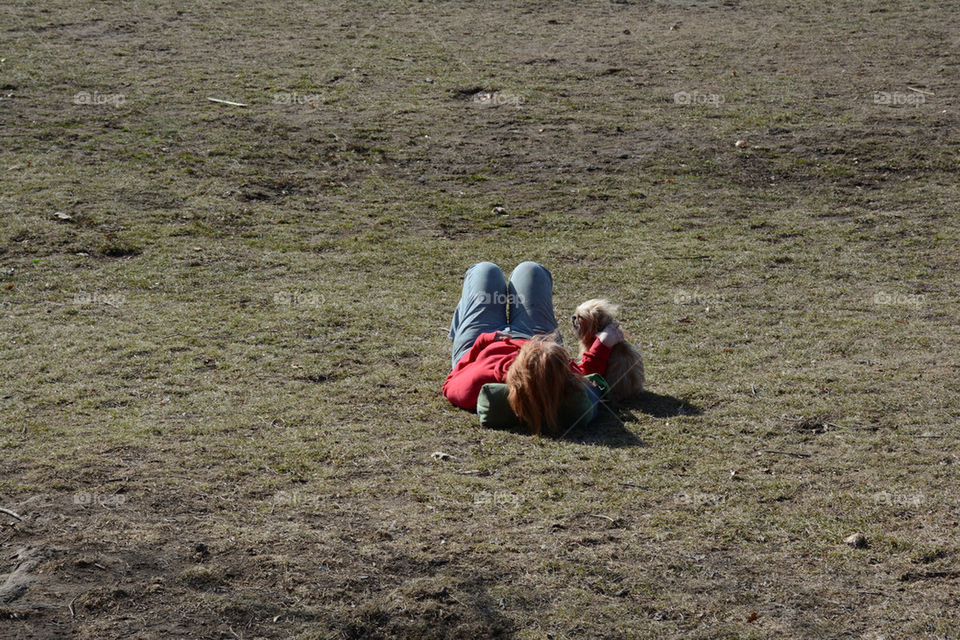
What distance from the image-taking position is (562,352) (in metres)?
5.90

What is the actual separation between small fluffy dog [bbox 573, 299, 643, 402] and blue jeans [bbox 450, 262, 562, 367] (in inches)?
25.7

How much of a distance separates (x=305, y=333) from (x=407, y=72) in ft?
25.8

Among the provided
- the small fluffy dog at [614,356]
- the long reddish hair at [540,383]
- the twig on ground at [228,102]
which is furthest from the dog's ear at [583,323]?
the twig on ground at [228,102]

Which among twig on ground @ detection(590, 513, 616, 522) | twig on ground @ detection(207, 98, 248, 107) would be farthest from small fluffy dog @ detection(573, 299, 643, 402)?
twig on ground @ detection(207, 98, 248, 107)

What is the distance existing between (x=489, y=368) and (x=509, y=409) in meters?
0.41

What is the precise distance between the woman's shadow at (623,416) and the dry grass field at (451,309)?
42 millimetres

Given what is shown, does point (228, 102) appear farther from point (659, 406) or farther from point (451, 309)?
point (659, 406)

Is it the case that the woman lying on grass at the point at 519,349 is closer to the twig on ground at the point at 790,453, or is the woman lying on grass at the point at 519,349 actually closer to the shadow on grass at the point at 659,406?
the shadow on grass at the point at 659,406

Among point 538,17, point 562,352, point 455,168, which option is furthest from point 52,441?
point 538,17

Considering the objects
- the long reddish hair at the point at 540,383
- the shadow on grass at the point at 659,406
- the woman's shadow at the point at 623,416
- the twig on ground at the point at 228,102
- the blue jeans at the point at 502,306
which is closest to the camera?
the long reddish hair at the point at 540,383

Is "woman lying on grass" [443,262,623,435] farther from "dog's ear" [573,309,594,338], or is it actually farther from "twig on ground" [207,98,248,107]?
"twig on ground" [207,98,248,107]

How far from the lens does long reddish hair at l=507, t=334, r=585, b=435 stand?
19.1 ft

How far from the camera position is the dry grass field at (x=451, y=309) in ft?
14.2

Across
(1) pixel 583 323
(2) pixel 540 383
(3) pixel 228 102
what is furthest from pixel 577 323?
(3) pixel 228 102
